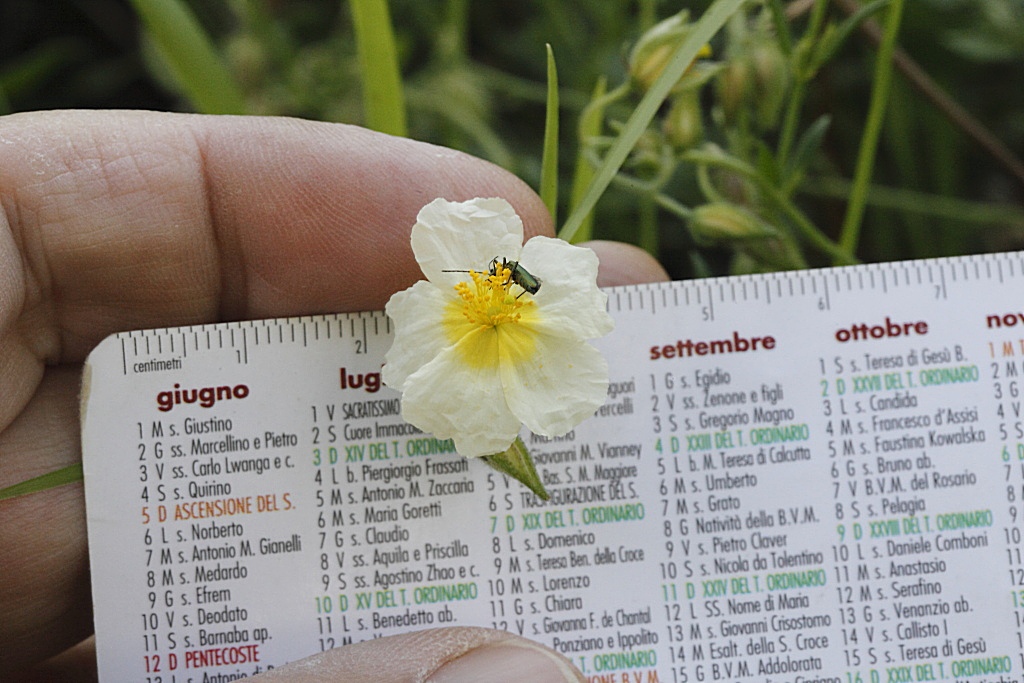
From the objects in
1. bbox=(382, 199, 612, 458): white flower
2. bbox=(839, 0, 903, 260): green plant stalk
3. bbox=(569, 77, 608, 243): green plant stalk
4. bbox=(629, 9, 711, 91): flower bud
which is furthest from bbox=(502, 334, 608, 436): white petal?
bbox=(839, 0, 903, 260): green plant stalk

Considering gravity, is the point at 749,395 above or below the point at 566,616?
above

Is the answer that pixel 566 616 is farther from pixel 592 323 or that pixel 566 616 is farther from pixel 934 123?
pixel 934 123

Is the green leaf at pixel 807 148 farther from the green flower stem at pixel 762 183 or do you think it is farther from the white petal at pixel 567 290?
the white petal at pixel 567 290

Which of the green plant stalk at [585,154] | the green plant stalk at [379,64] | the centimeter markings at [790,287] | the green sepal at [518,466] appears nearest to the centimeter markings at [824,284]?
the centimeter markings at [790,287]

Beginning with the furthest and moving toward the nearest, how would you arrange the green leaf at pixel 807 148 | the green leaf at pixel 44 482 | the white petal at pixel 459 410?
the green leaf at pixel 807 148
the green leaf at pixel 44 482
the white petal at pixel 459 410

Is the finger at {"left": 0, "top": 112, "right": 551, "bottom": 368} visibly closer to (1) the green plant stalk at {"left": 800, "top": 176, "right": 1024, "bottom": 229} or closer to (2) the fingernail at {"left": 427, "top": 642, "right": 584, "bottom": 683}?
(2) the fingernail at {"left": 427, "top": 642, "right": 584, "bottom": 683}

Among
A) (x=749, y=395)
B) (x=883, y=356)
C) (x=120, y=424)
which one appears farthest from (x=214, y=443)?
(x=883, y=356)
